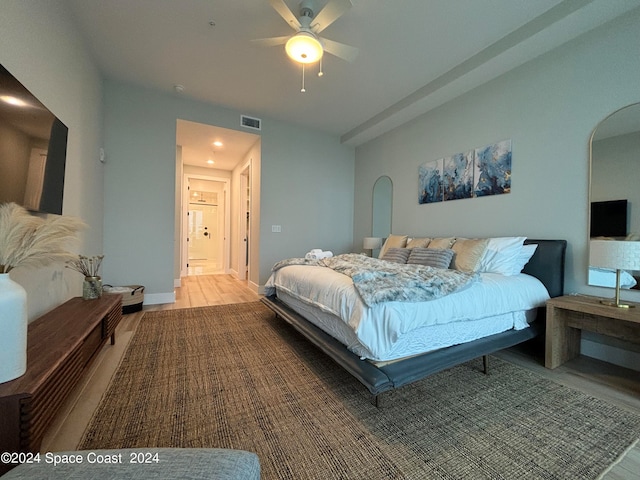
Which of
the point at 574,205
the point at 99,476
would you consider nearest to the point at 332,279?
the point at 99,476

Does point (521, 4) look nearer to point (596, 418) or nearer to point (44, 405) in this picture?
point (596, 418)

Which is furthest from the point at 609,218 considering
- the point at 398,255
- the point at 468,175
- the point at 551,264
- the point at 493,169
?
the point at 398,255

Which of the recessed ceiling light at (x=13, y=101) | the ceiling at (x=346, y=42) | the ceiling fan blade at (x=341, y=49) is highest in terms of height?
the ceiling at (x=346, y=42)

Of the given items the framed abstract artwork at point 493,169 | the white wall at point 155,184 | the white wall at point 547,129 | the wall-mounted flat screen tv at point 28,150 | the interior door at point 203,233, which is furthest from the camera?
the interior door at point 203,233

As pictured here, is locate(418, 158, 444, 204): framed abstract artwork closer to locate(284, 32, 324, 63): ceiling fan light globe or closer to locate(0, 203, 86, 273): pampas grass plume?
locate(284, 32, 324, 63): ceiling fan light globe

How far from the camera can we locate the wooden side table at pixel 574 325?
1.89 m

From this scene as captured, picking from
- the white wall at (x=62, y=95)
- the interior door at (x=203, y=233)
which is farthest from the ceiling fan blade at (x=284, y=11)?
the interior door at (x=203, y=233)

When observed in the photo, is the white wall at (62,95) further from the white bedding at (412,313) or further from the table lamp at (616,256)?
the table lamp at (616,256)

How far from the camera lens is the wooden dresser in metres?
0.90

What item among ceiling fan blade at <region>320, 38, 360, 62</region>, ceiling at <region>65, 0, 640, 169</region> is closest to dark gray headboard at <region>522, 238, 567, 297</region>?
ceiling at <region>65, 0, 640, 169</region>

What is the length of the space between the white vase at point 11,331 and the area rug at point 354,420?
0.56m

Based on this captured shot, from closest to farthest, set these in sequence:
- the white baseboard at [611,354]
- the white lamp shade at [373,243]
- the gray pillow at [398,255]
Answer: the white baseboard at [611,354] < the gray pillow at [398,255] < the white lamp shade at [373,243]

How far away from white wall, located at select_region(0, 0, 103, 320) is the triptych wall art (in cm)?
402

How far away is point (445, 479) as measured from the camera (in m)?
1.11
